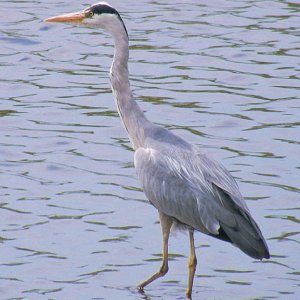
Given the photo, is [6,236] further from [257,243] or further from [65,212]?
[257,243]

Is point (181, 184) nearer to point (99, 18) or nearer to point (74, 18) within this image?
point (99, 18)

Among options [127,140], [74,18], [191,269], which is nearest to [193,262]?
[191,269]

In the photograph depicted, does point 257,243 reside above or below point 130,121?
below

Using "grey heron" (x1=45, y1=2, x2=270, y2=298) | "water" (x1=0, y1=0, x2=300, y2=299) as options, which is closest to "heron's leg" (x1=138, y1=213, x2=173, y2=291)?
"grey heron" (x1=45, y1=2, x2=270, y2=298)

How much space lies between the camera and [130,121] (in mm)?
9352

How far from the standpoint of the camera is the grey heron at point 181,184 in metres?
8.54

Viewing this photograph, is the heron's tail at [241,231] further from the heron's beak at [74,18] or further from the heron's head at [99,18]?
the heron's beak at [74,18]

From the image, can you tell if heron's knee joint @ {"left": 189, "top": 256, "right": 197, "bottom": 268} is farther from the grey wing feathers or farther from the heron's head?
the heron's head

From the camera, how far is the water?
356 inches

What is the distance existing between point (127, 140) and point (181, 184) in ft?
10.5

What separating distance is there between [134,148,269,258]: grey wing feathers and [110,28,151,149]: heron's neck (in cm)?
27

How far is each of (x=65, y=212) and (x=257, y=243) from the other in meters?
2.30

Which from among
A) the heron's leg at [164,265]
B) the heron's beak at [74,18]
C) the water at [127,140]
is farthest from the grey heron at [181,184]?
the water at [127,140]

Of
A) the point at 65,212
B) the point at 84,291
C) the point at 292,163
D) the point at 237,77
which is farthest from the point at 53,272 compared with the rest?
the point at 237,77
